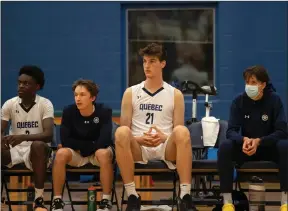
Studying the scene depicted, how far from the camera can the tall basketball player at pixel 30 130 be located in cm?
509

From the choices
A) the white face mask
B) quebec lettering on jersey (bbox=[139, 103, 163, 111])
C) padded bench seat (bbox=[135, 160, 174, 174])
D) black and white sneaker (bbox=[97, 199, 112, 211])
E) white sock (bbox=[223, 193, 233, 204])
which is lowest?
black and white sneaker (bbox=[97, 199, 112, 211])

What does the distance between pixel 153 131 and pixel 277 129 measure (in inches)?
41.0

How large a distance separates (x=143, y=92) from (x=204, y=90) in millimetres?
1476

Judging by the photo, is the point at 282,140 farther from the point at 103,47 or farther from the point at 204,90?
the point at 103,47

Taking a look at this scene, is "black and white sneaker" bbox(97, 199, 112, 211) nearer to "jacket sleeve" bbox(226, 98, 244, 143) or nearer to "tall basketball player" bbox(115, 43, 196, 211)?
"tall basketball player" bbox(115, 43, 196, 211)

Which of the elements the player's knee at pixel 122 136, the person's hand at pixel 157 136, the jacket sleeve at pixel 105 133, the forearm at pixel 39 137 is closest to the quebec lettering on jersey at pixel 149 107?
the person's hand at pixel 157 136

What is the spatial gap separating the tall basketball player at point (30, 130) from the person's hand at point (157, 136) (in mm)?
889

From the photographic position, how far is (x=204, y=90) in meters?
6.67

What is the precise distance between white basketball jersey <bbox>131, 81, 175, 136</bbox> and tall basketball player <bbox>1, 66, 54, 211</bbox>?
76 centimetres

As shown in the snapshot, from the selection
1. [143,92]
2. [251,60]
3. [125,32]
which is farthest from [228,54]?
[143,92]

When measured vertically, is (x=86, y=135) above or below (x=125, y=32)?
below

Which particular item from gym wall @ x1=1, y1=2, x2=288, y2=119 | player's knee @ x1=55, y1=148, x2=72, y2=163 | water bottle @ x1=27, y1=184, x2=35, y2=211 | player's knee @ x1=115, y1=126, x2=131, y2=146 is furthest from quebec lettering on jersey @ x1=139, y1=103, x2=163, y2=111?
gym wall @ x1=1, y1=2, x2=288, y2=119

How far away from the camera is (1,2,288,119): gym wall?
319 inches

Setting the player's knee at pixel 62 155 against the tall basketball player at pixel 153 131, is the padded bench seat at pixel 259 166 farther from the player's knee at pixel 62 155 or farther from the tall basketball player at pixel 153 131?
the player's knee at pixel 62 155
